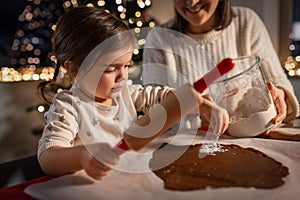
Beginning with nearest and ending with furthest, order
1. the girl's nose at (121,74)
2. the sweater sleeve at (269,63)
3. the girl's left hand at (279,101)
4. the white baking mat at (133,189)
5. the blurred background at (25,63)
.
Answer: the white baking mat at (133,189) < the girl's nose at (121,74) < the girl's left hand at (279,101) < the sweater sleeve at (269,63) < the blurred background at (25,63)

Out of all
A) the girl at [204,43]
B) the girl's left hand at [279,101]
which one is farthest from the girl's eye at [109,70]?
the girl at [204,43]

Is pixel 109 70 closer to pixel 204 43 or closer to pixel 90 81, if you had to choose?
pixel 90 81

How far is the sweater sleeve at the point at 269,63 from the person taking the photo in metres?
1.19

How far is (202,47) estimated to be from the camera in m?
1.46

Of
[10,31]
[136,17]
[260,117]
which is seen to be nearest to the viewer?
[260,117]

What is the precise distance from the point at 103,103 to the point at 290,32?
208cm

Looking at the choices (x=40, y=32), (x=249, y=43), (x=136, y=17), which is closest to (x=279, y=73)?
(x=249, y=43)

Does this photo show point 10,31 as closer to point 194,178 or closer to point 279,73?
point 279,73

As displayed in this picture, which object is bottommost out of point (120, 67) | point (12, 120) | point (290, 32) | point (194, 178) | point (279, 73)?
point (12, 120)

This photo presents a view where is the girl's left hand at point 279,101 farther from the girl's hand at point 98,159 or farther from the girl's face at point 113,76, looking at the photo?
the girl's hand at point 98,159

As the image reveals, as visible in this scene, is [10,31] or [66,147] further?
[10,31]

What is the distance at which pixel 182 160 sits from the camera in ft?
2.26

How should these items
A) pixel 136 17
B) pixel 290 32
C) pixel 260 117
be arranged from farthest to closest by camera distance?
pixel 290 32, pixel 136 17, pixel 260 117

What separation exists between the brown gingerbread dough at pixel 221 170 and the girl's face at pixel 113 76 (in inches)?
6.1
